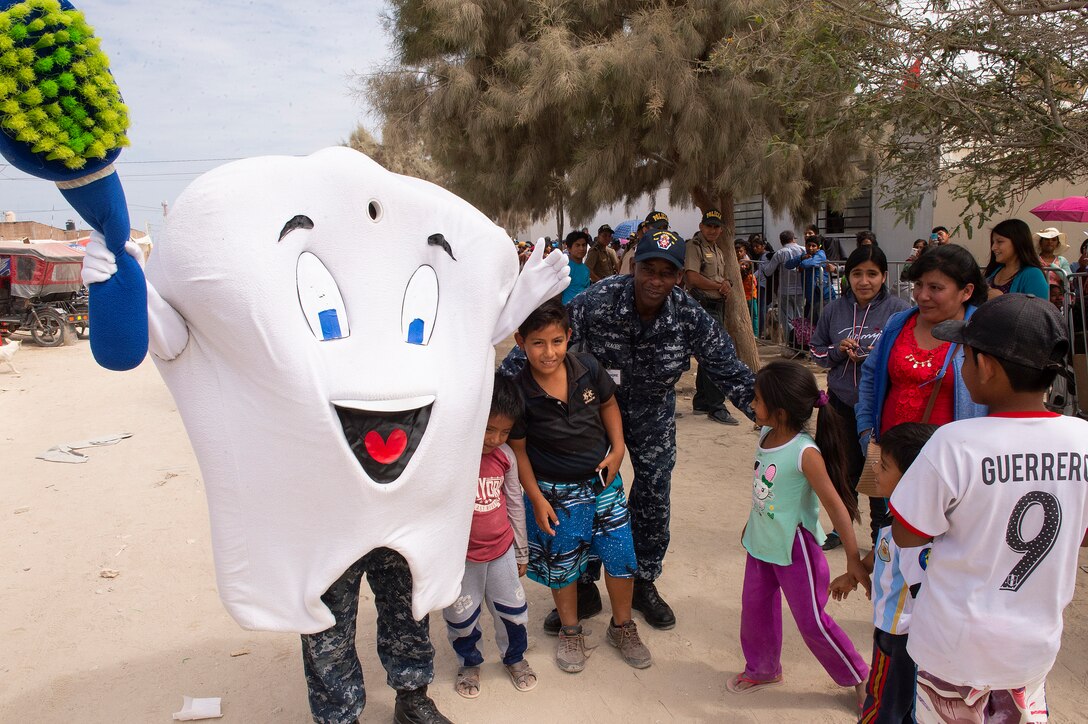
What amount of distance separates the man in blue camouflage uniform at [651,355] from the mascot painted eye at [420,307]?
874mm

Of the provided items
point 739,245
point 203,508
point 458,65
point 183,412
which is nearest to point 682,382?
point 739,245

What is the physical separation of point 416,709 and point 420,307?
1454mm

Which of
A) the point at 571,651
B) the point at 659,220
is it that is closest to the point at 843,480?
the point at 571,651

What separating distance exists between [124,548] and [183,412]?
3.05m

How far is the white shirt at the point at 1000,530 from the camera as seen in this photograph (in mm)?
1727

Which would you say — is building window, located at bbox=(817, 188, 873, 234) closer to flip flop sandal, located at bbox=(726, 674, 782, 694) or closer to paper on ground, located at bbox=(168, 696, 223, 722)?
flip flop sandal, located at bbox=(726, 674, 782, 694)

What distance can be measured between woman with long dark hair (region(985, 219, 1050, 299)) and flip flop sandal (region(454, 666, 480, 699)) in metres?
3.10

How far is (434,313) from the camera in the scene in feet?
7.15

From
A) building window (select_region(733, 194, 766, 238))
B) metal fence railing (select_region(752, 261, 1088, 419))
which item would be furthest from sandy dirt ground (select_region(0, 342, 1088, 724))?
building window (select_region(733, 194, 766, 238))

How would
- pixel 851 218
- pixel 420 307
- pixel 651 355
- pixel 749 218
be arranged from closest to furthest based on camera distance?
pixel 420 307 → pixel 651 355 → pixel 851 218 → pixel 749 218

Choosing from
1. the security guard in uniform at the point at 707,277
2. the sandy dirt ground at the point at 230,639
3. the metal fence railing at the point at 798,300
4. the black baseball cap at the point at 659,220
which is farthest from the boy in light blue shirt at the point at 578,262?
the sandy dirt ground at the point at 230,639

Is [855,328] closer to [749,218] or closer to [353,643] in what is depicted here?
[353,643]

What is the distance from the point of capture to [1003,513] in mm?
1749

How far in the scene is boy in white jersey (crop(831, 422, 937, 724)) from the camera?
2137mm
